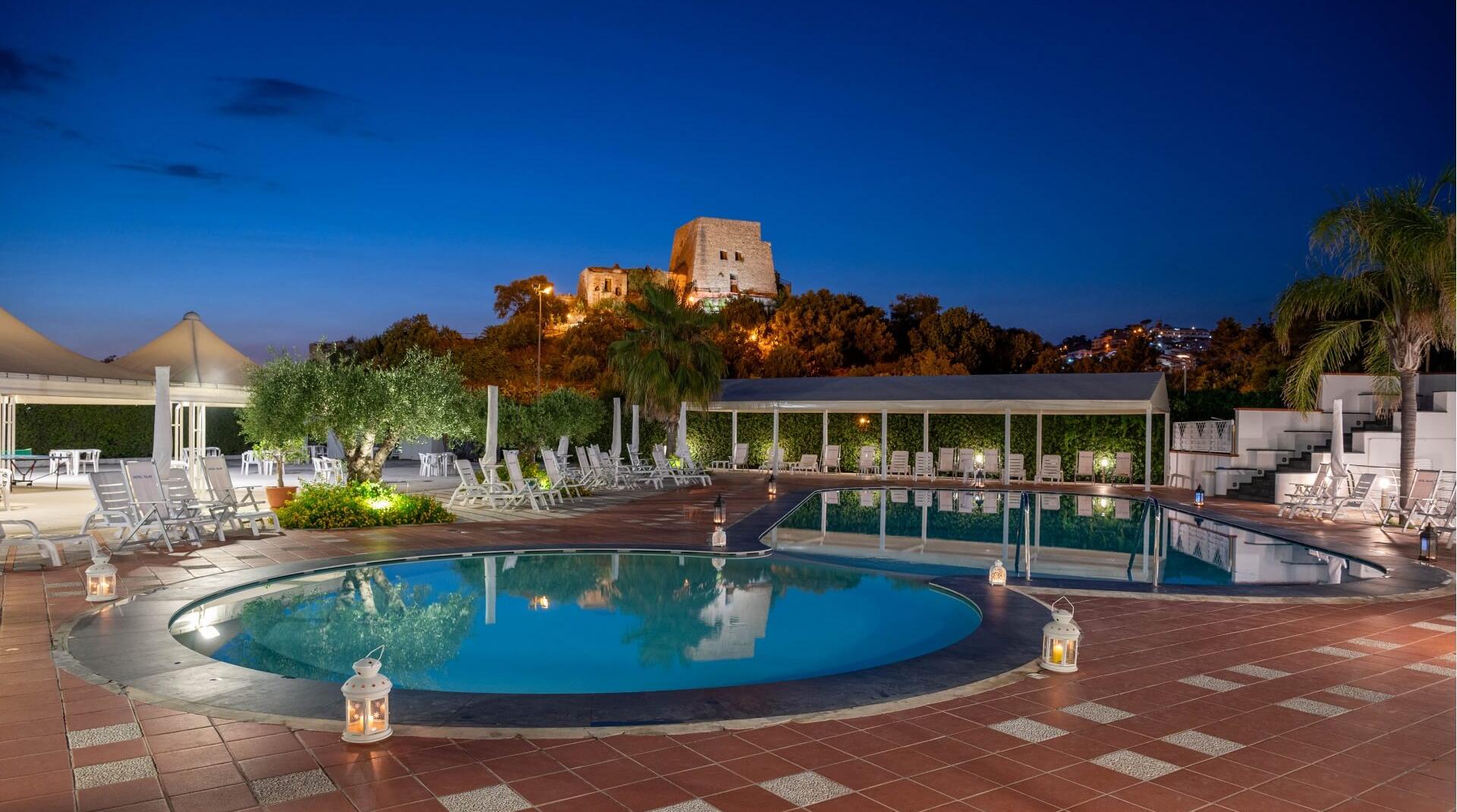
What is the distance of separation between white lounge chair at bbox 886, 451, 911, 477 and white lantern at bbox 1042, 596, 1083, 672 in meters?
16.9

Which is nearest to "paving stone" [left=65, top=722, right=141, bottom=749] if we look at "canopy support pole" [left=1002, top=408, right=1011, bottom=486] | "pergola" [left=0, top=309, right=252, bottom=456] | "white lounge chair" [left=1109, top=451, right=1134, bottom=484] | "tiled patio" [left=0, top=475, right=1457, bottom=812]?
"tiled patio" [left=0, top=475, right=1457, bottom=812]

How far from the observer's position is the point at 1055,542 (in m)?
11.8

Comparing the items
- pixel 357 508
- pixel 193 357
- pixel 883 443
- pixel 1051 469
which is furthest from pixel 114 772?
pixel 1051 469

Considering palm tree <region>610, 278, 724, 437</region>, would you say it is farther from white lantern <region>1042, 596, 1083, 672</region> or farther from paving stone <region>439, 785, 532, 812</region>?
paving stone <region>439, 785, 532, 812</region>

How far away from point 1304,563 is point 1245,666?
18.9ft

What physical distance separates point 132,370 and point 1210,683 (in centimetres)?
1602

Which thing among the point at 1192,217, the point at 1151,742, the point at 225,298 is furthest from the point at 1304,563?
the point at 225,298

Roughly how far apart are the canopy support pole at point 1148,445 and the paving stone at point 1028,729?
16.1m

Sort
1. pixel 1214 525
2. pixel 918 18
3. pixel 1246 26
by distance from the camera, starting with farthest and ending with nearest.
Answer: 1. pixel 918 18
2. pixel 1246 26
3. pixel 1214 525

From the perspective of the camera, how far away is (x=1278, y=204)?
114 ft

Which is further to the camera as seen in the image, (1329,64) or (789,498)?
(1329,64)

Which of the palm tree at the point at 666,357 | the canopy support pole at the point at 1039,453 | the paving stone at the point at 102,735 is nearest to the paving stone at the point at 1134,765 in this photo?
the paving stone at the point at 102,735

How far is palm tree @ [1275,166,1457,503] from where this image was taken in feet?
37.2

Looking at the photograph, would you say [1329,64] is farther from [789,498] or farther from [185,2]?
[185,2]
